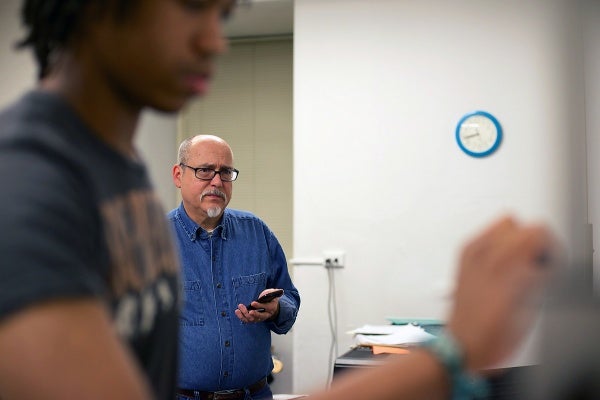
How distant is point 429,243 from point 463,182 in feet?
1.32

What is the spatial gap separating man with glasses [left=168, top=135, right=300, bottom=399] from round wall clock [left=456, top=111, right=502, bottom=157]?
1603mm

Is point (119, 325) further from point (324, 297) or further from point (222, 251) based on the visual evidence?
point (324, 297)

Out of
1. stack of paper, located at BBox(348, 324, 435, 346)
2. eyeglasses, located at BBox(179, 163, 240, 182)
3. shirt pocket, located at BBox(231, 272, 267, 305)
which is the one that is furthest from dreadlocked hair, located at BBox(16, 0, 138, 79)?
stack of paper, located at BBox(348, 324, 435, 346)

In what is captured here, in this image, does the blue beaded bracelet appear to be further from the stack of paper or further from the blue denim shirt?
the stack of paper

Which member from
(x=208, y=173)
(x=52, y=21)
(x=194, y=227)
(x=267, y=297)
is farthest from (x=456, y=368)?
(x=208, y=173)

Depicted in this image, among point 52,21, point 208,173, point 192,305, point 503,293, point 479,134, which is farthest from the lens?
point 479,134

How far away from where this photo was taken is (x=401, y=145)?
3930 mm

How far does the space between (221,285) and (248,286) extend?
11cm

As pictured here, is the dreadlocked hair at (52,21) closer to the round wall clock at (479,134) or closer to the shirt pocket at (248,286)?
the shirt pocket at (248,286)

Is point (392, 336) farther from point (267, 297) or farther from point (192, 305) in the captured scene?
point (192, 305)

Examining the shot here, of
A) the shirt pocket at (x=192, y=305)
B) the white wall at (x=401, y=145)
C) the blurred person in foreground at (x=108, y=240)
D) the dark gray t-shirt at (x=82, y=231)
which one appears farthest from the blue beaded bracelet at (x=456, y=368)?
the white wall at (x=401, y=145)

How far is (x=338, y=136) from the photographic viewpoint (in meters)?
4.01

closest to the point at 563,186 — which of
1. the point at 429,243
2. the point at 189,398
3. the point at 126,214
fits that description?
the point at 126,214

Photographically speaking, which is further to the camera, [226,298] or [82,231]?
[226,298]
